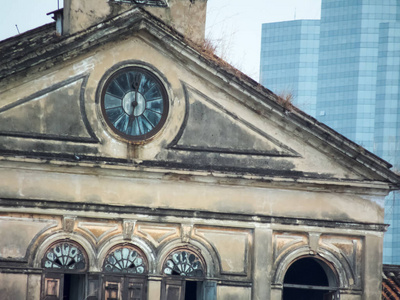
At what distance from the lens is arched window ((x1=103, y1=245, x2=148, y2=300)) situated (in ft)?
75.8

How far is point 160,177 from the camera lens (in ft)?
76.1

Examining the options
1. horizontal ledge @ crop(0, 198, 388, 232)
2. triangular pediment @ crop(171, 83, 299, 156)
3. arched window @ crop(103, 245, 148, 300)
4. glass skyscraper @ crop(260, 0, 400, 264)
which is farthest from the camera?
glass skyscraper @ crop(260, 0, 400, 264)

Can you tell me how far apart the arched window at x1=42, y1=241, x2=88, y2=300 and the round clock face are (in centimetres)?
293

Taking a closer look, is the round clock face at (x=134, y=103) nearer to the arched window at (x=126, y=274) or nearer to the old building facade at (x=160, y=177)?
the old building facade at (x=160, y=177)

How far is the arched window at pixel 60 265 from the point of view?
22.7m

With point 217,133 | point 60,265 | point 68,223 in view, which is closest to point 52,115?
point 68,223

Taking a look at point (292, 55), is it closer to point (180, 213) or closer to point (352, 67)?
point (352, 67)

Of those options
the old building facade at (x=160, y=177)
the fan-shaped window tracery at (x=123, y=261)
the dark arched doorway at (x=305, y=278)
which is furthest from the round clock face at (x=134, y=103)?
the dark arched doorway at (x=305, y=278)

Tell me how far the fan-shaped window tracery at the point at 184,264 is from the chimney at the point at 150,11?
5553 mm

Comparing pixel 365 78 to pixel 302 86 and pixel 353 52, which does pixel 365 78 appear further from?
pixel 302 86

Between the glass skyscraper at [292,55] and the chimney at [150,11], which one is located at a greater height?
the glass skyscraper at [292,55]

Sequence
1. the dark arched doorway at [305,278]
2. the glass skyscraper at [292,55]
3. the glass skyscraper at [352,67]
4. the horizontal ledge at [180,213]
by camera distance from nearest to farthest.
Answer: the horizontal ledge at [180,213] → the dark arched doorway at [305,278] → the glass skyscraper at [352,67] → the glass skyscraper at [292,55]

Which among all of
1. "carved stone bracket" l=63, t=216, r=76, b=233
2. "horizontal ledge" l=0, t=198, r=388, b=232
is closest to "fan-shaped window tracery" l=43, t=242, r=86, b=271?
"carved stone bracket" l=63, t=216, r=76, b=233

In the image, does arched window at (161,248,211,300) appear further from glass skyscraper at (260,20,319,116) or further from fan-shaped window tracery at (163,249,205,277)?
glass skyscraper at (260,20,319,116)
